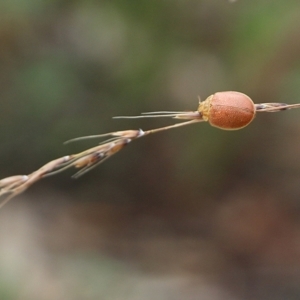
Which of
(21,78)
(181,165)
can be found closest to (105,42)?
(21,78)

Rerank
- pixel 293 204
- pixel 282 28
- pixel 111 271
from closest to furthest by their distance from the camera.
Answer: pixel 282 28
pixel 111 271
pixel 293 204

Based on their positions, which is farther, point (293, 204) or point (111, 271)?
point (293, 204)

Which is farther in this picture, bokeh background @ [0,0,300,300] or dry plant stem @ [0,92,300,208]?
bokeh background @ [0,0,300,300]

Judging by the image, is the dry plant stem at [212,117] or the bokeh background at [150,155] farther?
the bokeh background at [150,155]

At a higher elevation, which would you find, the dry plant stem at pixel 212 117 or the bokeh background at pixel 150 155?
the bokeh background at pixel 150 155

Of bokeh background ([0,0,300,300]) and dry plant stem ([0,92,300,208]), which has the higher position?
bokeh background ([0,0,300,300])

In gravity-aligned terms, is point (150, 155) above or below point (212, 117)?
above

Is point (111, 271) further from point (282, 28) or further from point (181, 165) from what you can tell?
point (282, 28)

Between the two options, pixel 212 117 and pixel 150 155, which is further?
pixel 150 155
